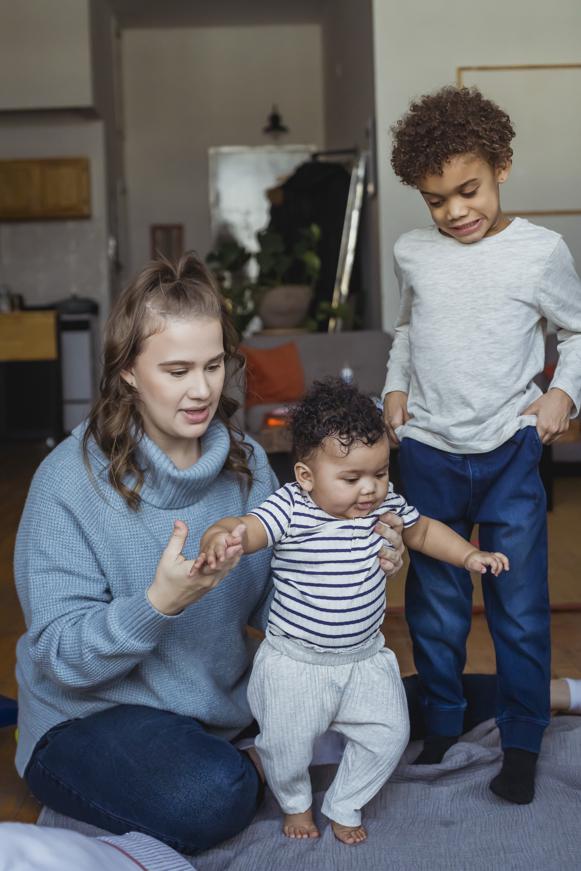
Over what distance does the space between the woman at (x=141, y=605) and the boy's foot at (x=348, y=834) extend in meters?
0.14

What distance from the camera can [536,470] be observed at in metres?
1.79

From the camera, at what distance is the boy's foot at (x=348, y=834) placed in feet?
5.16

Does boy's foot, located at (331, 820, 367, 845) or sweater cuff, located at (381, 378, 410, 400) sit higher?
sweater cuff, located at (381, 378, 410, 400)

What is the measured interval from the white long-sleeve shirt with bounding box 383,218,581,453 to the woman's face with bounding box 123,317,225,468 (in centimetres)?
42

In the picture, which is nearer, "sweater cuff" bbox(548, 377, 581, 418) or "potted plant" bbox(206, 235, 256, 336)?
"sweater cuff" bbox(548, 377, 581, 418)

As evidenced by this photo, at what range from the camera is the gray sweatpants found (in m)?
1.54

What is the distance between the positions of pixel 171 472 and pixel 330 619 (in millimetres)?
356

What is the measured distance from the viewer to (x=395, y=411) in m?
1.94

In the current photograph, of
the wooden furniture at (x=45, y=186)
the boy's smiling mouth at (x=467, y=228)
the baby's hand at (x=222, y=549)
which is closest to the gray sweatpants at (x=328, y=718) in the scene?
the baby's hand at (x=222, y=549)

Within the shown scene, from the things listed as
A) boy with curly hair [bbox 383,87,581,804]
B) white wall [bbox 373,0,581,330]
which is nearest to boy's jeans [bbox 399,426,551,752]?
boy with curly hair [bbox 383,87,581,804]

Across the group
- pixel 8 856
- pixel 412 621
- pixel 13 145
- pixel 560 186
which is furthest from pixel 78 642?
pixel 13 145

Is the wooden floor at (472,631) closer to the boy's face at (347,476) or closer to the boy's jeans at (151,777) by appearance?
the boy's jeans at (151,777)

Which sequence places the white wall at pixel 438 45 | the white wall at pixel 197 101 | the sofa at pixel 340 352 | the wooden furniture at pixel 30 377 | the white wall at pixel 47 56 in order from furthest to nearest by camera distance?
Answer: the white wall at pixel 197 101 < the white wall at pixel 47 56 < the wooden furniture at pixel 30 377 < the white wall at pixel 438 45 < the sofa at pixel 340 352

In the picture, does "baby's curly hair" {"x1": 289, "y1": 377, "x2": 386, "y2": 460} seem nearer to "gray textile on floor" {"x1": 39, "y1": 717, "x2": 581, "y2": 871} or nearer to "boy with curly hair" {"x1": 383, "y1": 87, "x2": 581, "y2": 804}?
"boy with curly hair" {"x1": 383, "y1": 87, "x2": 581, "y2": 804}
